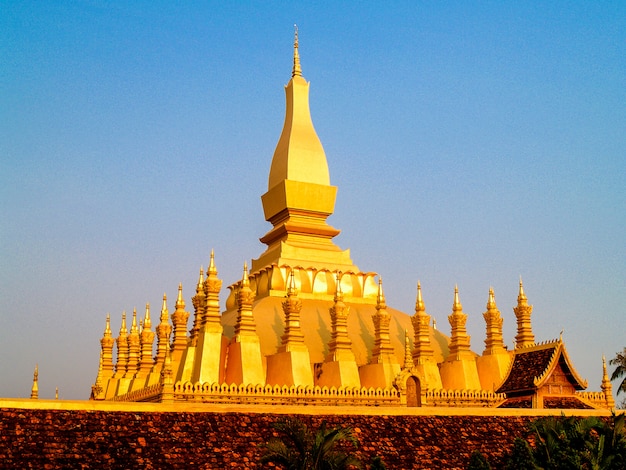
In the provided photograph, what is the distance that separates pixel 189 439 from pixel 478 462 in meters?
5.77

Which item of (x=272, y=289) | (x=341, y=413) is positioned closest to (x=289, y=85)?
(x=272, y=289)

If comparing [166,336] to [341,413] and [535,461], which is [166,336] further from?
[535,461]

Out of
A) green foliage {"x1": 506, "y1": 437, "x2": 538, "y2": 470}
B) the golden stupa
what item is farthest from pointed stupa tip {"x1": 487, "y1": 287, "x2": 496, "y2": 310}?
green foliage {"x1": 506, "y1": 437, "x2": 538, "y2": 470}

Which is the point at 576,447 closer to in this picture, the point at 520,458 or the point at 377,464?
the point at 520,458

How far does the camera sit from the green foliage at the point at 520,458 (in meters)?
16.5

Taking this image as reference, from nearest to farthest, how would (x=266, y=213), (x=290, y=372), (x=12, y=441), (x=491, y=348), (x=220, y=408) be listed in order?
(x=12, y=441)
(x=220, y=408)
(x=290, y=372)
(x=491, y=348)
(x=266, y=213)

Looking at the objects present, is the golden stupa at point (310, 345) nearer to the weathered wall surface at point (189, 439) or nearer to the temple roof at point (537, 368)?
the temple roof at point (537, 368)

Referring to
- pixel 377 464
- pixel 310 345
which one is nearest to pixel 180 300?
pixel 310 345

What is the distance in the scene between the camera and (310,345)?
2947 centimetres

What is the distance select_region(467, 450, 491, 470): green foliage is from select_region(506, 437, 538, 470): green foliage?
0.53 m

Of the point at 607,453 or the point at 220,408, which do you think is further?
the point at 220,408

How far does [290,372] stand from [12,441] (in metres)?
12.1

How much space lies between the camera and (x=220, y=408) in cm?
1800

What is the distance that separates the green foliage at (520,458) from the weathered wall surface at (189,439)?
1020 mm
